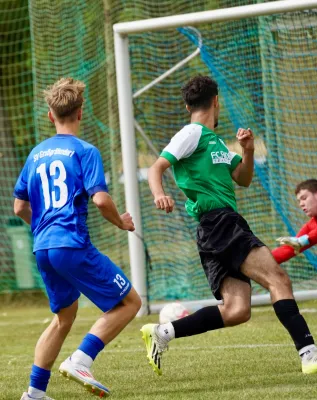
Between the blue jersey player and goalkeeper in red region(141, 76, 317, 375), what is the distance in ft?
1.67

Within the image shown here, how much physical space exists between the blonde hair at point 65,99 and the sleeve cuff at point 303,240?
2.85 metres

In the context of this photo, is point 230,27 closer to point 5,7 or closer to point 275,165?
point 275,165

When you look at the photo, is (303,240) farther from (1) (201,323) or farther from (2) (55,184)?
(2) (55,184)

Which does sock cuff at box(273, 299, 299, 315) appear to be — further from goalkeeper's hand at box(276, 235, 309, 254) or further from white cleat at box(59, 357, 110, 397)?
goalkeeper's hand at box(276, 235, 309, 254)

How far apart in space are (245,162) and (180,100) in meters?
5.46

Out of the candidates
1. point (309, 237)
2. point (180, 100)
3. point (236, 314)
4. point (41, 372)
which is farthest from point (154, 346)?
point (180, 100)

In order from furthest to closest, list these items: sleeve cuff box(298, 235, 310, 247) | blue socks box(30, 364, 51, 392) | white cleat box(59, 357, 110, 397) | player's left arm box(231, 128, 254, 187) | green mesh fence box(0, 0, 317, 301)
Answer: green mesh fence box(0, 0, 317, 301)
sleeve cuff box(298, 235, 310, 247)
player's left arm box(231, 128, 254, 187)
blue socks box(30, 364, 51, 392)
white cleat box(59, 357, 110, 397)

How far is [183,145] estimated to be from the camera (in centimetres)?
621

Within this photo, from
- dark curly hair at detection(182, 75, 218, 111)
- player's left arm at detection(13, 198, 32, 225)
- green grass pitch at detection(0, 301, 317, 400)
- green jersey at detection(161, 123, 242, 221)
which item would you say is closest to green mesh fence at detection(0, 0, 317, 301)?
green grass pitch at detection(0, 301, 317, 400)

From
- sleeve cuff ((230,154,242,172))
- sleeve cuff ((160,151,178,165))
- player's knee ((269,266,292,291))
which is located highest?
sleeve cuff ((160,151,178,165))

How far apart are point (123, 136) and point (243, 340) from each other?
10.6 feet

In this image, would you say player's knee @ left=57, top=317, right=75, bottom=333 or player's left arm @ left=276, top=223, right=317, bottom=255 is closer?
player's knee @ left=57, top=317, right=75, bottom=333

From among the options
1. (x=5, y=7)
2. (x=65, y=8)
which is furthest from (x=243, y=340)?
(x=5, y=7)

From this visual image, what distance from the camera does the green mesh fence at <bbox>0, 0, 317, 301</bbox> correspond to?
10.7 m
